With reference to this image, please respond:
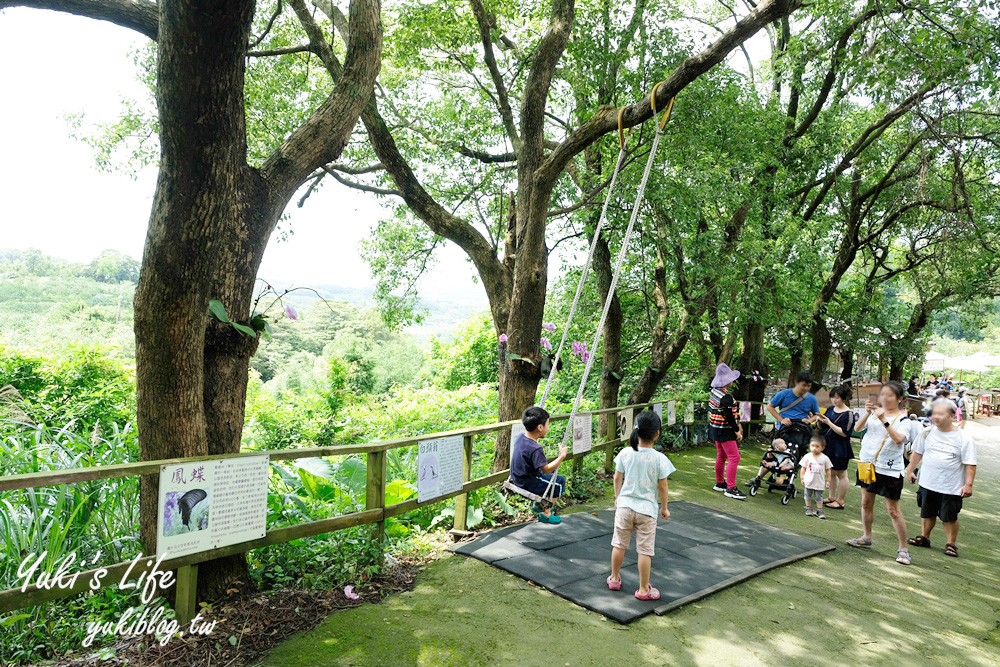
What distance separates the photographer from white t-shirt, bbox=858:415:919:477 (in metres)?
5.64

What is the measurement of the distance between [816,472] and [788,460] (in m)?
0.71

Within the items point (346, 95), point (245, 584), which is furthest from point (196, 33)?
point (245, 584)

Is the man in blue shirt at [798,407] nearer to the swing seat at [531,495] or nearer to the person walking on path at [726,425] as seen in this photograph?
the person walking on path at [726,425]

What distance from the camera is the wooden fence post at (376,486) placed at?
4727 millimetres

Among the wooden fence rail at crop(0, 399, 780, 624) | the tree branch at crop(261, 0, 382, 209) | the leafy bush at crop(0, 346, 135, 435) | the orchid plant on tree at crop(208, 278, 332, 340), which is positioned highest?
the tree branch at crop(261, 0, 382, 209)

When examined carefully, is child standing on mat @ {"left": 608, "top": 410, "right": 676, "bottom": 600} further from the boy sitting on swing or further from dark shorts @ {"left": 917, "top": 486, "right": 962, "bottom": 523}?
dark shorts @ {"left": 917, "top": 486, "right": 962, "bottom": 523}

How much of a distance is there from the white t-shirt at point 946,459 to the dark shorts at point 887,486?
319 mm

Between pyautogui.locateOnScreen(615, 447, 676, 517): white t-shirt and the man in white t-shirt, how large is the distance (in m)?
2.68

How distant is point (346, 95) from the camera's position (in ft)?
15.7

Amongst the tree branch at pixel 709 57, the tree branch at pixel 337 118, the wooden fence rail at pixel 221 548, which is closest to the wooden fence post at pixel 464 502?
the wooden fence rail at pixel 221 548

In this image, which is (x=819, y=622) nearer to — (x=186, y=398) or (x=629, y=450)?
(x=629, y=450)

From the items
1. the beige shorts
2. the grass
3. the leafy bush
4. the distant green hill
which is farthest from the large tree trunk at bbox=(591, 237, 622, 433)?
the distant green hill

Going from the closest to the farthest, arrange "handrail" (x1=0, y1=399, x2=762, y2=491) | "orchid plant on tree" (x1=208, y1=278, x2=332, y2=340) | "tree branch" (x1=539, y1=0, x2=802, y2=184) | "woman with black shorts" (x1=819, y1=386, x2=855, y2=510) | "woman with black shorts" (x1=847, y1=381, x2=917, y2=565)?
"handrail" (x1=0, y1=399, x2=762, y2=491), "orchid plant on tree" (x1=208, y1=278, x2=332, y2=340), "tree branch" (x1=539, y1=0, x2=802, y2=184), "woman with black shorts" (x1=847, y1=381, x2=917, y2=565), "woman with black shorts" (x1=819, y1=386, x2=855, y2=510)

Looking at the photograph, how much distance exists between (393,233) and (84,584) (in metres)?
8.08
